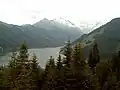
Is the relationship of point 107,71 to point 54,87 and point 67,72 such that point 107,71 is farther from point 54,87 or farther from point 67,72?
point 67,72

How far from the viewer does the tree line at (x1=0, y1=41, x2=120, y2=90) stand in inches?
1580

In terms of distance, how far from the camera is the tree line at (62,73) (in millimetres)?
40144

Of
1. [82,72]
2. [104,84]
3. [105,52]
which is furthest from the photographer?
[105,52]

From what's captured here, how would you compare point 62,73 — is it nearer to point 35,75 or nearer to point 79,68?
point 35,75

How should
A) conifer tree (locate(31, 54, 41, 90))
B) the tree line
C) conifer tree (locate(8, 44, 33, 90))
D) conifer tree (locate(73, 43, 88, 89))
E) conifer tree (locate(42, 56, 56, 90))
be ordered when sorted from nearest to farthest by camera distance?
conifer tree (locate(73, 43, 88, 89)), the tree line, conifer tree (locate(8, 44, 33, 90)), conifer tree (locate(31, 54, 41, 90)), conifer tree (locate(42, 56, 56, 90))

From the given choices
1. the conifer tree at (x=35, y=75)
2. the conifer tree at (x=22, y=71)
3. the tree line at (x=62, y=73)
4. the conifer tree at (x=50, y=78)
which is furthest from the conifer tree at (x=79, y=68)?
the conifer tree at (x=35, y=75)

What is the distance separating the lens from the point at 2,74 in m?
59.6

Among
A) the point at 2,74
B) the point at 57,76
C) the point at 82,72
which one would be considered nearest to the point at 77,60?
the point at 82,72

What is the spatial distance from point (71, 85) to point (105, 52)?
16121 centimetres

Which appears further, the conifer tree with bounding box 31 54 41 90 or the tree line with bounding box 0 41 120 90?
the conifer tree with bounding box 31 54 41 90

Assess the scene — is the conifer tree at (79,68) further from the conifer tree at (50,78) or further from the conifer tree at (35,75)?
the conifer tree at (35,75)

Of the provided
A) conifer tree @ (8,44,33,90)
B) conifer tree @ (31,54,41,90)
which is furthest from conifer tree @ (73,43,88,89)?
conifer tree @ (31,54,41,90)

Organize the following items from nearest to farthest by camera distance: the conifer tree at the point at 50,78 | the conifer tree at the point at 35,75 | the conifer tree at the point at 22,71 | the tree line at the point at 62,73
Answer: the tree line at the point at 62,73
the conifer tree at the point at 22,71
the conifer tree at the point at 35,75
the conifer tree at the point at 50,78

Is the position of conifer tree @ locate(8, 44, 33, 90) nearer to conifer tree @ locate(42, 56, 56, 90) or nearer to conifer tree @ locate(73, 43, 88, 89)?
conifer tree @ locate(73, 43, 88, 89)
